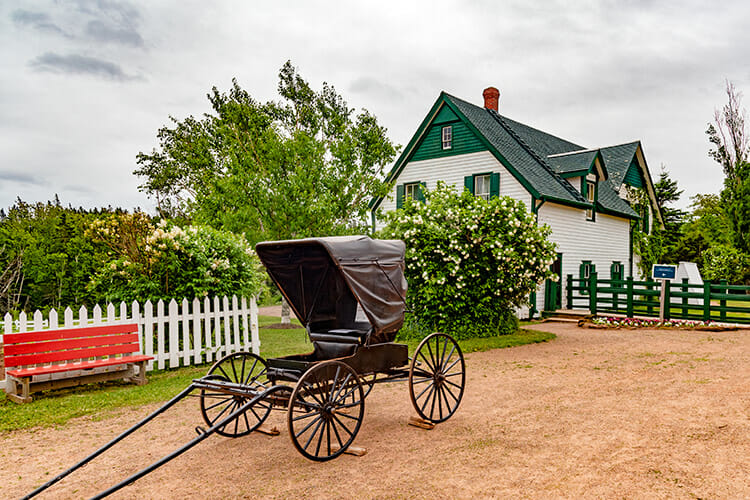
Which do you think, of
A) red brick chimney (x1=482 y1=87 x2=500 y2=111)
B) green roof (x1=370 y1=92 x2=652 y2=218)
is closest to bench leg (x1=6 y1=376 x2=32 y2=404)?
green roof (x1=370 y1=92 x2=652 y2=218)

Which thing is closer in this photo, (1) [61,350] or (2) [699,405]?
(2) [699,405]

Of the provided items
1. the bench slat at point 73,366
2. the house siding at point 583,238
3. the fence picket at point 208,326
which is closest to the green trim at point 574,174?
the house siding at point 583,238

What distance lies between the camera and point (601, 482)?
4387mm

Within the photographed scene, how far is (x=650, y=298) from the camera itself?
18328 millimetres

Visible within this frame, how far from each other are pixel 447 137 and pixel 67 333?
1611 centimetres

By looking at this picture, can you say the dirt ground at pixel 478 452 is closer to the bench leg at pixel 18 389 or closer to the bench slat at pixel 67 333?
the bench leg at pixel 18 389

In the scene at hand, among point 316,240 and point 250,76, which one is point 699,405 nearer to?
point 316,240

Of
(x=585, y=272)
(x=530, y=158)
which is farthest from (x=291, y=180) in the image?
(x=585, y=272)

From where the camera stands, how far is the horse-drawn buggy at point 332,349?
16.4ft

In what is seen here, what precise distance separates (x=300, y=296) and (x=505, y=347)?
7.13 metres

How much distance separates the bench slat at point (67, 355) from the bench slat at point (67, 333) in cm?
22

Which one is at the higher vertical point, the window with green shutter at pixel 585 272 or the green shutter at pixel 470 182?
the green shutter at pixel 470 182

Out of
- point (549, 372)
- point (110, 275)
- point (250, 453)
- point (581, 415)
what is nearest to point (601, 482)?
point (581, 415)

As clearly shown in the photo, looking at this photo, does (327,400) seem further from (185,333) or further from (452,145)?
(452,145)
